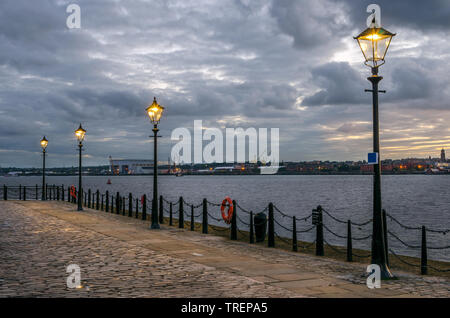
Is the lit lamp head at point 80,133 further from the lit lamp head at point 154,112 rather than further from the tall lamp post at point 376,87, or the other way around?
the tall lamp post at point 376,87

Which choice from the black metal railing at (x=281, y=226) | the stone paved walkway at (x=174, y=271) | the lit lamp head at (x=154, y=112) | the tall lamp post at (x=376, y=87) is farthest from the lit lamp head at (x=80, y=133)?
the tall lamp post at (x=376, y=87)

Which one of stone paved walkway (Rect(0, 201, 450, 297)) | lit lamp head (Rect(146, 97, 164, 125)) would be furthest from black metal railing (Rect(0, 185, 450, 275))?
lit lamp head (Rect(146, 97, 164, 125))

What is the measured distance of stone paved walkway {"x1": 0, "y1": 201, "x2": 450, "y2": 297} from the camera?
806cm

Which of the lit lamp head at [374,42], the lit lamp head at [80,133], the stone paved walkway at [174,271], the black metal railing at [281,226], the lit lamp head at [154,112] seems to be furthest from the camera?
the lit lamp head at [80,133]

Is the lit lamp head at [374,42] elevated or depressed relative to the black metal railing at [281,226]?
elevated

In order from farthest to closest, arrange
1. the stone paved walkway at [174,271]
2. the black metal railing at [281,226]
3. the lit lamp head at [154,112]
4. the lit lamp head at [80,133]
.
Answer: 1. the lit lamp head at [80,133]
2. the lit lamp head at [154,112]
3. the black metal railing at [281,226]
4. the stone paved walkway at [174,271]

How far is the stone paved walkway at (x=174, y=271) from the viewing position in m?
8.06

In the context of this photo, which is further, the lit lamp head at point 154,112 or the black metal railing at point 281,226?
the lit lamp head at point 154,112

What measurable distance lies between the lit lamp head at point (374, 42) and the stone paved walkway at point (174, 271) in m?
4.67

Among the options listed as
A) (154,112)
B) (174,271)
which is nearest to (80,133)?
(154,112)

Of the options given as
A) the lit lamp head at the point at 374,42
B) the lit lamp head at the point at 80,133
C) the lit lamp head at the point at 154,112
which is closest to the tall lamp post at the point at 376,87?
the lit lamp head at the point at 374,42

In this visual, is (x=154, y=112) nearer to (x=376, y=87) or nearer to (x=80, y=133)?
(x=80, y=133)

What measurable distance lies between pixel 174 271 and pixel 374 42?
6.46 meters

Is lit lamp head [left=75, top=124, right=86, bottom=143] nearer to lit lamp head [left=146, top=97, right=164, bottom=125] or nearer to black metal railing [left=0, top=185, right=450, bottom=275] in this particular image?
black metal railing [left=0, top=185, right=450, bottom=275]
